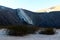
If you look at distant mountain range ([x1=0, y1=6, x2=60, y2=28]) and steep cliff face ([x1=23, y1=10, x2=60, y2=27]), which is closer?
distant mountain range ([x1=0, y1=6, x2=60, y2=28])

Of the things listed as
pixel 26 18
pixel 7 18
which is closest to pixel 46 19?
pixel 26 18

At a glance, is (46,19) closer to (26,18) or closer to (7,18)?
(26,18)

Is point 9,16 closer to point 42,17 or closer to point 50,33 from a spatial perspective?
point 42,17

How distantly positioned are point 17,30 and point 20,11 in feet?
12.5

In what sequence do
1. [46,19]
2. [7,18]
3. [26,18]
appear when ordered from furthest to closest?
[46,19] → [26,18] → [7,18]

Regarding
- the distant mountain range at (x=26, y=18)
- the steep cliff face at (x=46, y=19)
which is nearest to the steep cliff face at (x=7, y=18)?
the distant mountain range at (x=26, y=18)

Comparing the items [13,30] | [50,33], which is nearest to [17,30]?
[13,30]

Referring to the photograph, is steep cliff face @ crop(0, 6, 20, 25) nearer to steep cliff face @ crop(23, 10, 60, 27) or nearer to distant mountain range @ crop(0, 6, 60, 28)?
distant mountain range @ crop(0, 6, 60, 28)

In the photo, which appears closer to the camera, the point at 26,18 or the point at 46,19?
the point at 26,18

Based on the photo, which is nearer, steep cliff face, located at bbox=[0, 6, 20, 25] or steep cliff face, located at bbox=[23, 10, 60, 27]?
steep cliff face, located at bbox=[0, 6, 20, 25]

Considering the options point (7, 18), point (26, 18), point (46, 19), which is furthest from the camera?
point (46, 19)

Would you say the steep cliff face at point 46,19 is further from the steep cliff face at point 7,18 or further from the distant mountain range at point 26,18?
the steep cliff face at point 7,18

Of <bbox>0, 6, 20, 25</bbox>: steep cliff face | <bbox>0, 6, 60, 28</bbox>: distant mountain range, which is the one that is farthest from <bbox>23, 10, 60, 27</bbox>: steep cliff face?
<bbox>0, 6, 20, 25</bbox>: steep cliff face

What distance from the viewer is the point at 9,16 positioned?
992 cm
